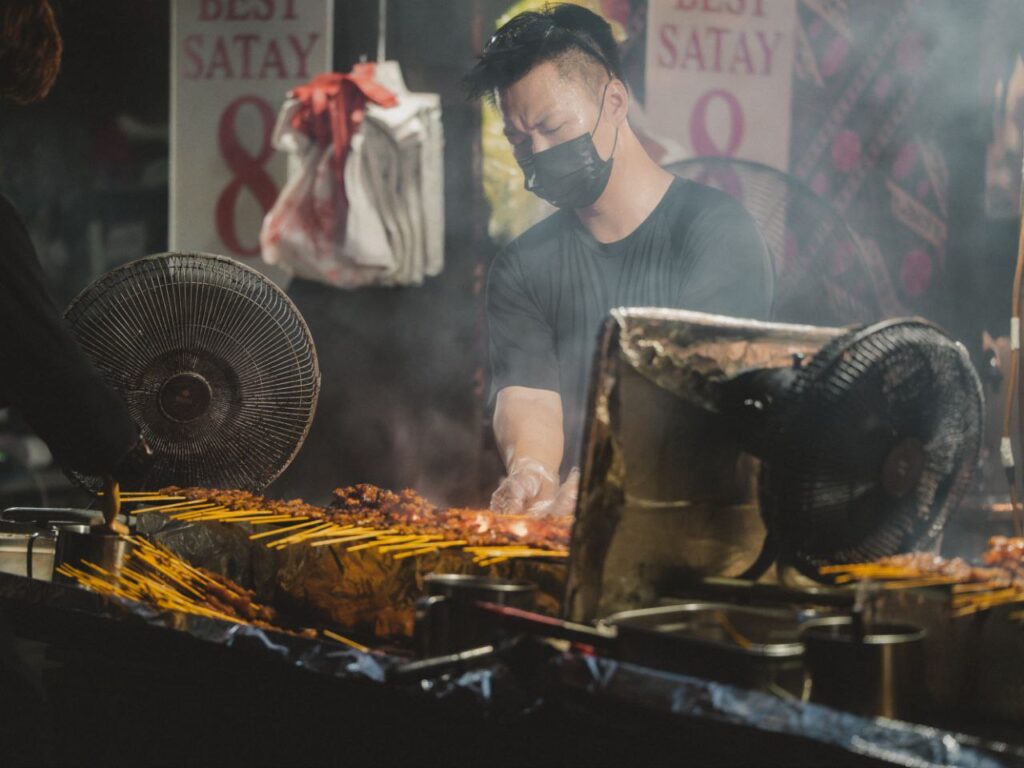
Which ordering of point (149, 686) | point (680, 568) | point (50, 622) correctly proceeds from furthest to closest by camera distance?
point (50, 622), point (149, 686), point (680, 568)

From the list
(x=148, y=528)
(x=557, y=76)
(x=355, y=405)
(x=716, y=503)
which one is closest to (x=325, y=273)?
(x=355, y=405)

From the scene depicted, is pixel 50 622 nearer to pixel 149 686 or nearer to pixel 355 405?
pixel 149 686

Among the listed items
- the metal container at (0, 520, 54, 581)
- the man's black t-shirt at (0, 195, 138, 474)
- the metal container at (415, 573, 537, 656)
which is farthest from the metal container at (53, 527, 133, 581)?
the metal container at (415, 573, 537, 656)

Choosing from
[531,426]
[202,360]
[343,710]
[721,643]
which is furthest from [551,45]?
[721,643]

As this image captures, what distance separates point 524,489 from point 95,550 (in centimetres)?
159

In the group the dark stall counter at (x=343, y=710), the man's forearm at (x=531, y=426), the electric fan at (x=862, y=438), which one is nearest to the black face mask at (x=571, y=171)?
the man's forearm at (x=531, y=426)

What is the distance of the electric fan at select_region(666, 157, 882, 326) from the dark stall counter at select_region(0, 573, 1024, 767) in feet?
10.8

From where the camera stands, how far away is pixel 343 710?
208 cm

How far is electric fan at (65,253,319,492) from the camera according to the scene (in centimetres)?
332

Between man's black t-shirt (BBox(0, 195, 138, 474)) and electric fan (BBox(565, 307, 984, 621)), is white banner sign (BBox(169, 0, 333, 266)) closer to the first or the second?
man's black t-shirt (BBox(0, 195, 138, 474))

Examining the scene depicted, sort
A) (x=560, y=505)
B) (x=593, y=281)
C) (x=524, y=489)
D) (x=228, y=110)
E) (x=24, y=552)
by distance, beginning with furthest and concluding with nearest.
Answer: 1. (x=228, y=110)
2. (x=593, y=281)
3. (x=524, y=489)
4. (x=560, y=505)
5. (x=24, y=552)

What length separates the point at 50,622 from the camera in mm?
2570

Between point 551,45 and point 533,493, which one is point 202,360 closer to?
point 533,493

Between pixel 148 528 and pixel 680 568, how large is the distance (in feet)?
5.24
